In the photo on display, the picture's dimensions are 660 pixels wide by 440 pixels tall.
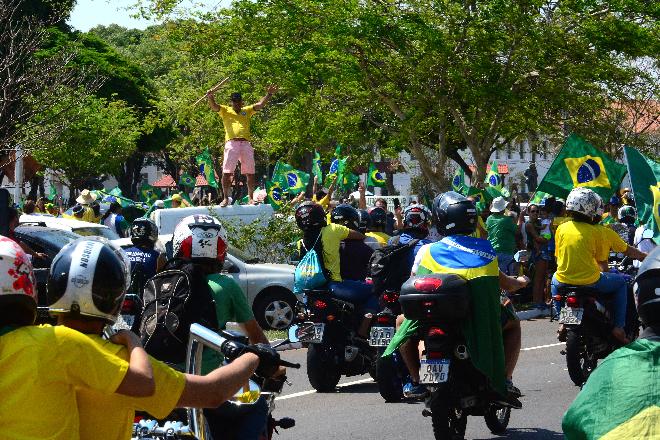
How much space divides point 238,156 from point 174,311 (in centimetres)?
1465

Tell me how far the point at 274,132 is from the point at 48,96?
699 centimetres

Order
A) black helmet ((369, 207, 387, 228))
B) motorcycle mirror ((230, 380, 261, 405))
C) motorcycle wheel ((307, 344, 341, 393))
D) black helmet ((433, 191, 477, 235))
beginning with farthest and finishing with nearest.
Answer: black helmet ((369, 207, 387, 228)) → motorcycle wheel ((307, 344, 341, 393)) → black helmet ((433, 191, 477, 235)) → motorcycle mirror ((230, 380, 261, 405))

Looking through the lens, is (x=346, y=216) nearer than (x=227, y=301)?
No

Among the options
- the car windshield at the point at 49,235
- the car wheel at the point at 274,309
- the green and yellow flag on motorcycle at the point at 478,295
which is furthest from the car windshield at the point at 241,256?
the green and yellow flag on motorcycle at the point at 478,295

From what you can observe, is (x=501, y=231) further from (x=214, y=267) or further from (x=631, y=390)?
(x=631, y=390)

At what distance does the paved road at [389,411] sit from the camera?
9383mm

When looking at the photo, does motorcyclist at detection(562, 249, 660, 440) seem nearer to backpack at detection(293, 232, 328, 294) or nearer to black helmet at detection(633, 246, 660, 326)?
black helmet at detection(633, 246, 660, 326)

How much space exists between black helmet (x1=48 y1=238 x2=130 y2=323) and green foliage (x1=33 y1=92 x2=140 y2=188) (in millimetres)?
34752

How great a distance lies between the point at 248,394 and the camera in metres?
5.30

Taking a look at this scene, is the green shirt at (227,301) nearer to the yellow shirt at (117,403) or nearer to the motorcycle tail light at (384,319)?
the yellow shirt at (117,403)

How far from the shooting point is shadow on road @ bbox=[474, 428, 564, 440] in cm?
910

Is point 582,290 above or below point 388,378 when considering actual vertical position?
above

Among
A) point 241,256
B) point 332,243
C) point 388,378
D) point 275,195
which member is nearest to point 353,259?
point 332,243

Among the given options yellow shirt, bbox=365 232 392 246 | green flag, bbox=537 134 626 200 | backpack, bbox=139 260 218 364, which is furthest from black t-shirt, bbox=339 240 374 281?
backpack, bbox=139 260 218 364
